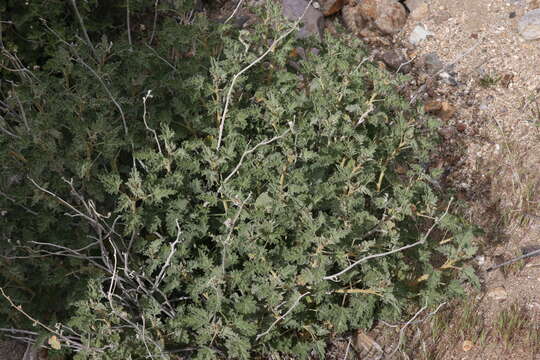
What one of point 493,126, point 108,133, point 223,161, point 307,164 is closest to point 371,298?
point 307,164

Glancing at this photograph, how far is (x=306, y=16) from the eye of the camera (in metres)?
5.02

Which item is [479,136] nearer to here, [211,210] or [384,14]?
[384,14]

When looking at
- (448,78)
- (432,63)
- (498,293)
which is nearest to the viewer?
(498,293)

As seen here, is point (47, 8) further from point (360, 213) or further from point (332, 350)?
point (332, 350)

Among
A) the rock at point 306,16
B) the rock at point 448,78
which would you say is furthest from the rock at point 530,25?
the rock at point 306,16

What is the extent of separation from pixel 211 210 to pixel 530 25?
3267 mm

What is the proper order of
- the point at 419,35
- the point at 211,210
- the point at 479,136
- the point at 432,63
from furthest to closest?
the point at 419,35, the point at 432,63, the point at 479,136, the point at 211,210

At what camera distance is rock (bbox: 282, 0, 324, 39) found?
4.96 m

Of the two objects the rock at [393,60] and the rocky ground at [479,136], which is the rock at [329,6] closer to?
the rocky ground at [479,136]

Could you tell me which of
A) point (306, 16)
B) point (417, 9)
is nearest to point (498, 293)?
point (306, 16)

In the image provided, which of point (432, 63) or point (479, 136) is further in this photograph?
point (432, 63)

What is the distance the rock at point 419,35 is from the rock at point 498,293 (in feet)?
7.82

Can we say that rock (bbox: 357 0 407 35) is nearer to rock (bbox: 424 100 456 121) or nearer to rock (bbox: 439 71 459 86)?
rock (bbox: 439 71 459 86)

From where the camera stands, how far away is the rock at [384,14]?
17.3ft
